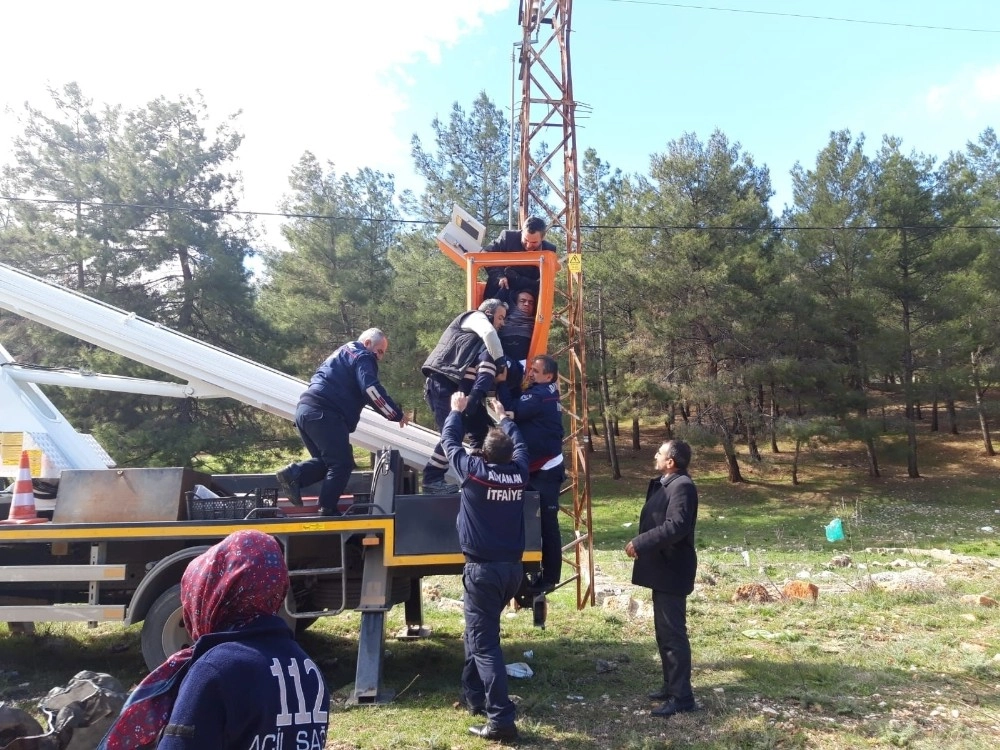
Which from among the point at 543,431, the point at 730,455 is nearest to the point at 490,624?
the point at 543,431

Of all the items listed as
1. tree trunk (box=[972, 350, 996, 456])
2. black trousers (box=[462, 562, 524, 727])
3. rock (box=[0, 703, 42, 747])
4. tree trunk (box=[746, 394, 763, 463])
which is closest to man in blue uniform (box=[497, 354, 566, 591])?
black trousers (box=[462, 562, 524, 727])

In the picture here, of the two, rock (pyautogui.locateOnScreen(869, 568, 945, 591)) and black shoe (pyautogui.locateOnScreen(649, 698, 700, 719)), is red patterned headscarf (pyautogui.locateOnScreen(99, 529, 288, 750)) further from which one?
rock (pyautogui.locateOnScreen(869, 568, 945, 591))

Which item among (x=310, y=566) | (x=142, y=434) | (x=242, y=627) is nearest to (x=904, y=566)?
(x=310, y=566)

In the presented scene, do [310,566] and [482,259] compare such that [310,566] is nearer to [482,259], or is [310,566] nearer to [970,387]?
[482,259]

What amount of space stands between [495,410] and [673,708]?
90.0 inches

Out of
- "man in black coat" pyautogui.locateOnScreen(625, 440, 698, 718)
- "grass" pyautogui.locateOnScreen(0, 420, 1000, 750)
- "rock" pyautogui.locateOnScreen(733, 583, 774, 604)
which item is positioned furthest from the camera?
"rock" pyautogui.locateOnScreen(733, 583, 774, 604)

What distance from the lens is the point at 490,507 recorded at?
4473 mm

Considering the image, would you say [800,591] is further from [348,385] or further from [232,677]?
[232,677]

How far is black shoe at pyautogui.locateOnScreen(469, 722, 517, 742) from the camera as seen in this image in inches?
171

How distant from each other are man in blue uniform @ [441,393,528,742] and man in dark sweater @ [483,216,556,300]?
267 centimetres

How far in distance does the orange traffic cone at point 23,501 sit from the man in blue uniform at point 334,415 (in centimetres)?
176

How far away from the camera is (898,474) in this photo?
2606cm

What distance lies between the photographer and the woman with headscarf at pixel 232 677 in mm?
1648

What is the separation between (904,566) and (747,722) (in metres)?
7.52
